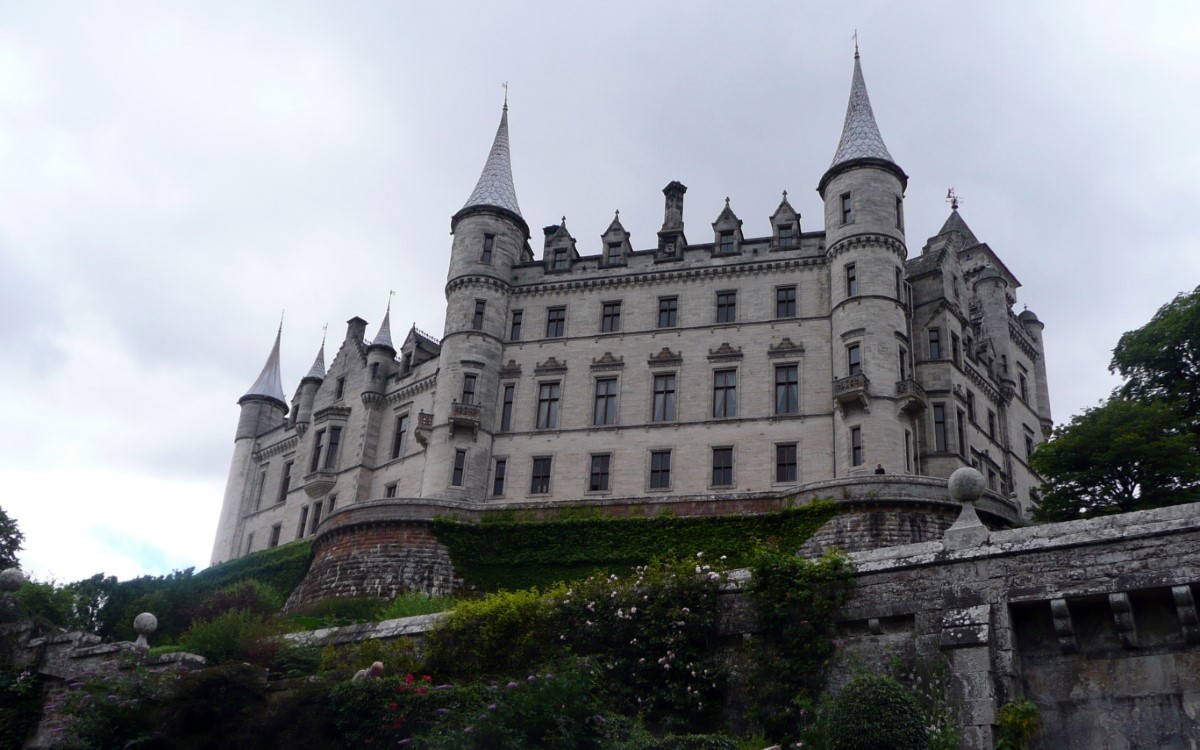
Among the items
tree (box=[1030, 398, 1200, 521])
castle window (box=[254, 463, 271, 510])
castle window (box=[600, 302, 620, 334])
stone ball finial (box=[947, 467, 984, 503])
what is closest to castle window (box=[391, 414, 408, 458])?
castle window (box=[600, 302, 620, 334])

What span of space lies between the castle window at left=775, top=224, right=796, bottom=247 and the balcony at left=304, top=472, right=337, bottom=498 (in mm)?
25564

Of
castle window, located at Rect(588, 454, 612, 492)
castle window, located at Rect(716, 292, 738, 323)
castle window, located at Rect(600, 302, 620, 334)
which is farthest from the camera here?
castle window, located at Rect(600, 302, 620, 334)

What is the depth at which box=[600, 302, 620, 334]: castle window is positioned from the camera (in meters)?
50.1

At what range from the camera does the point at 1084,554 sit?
53.9 ft

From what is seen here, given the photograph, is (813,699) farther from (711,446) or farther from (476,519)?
(711,446)

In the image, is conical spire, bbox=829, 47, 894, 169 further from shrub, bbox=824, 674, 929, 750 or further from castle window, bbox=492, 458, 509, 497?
shrub, bbox=824, 674, 929, 750

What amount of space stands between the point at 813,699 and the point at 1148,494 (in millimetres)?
19892

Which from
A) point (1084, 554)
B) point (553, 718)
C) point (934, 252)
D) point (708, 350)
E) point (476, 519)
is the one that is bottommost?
point (553, 718)

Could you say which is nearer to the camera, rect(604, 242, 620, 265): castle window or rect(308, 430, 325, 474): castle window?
rect(604, 242, 620, 265): castle window

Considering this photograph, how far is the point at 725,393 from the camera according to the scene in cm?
4653

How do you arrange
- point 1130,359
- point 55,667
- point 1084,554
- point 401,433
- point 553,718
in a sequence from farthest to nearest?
point 401,433
point 1130,359
point 55,667
point 553,718
point 1084,554

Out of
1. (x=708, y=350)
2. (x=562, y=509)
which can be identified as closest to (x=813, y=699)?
(x=562, y=509)

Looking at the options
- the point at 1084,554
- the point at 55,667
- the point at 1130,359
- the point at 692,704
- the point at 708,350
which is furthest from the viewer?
the point at 708,350

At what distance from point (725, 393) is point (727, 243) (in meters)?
7.74
